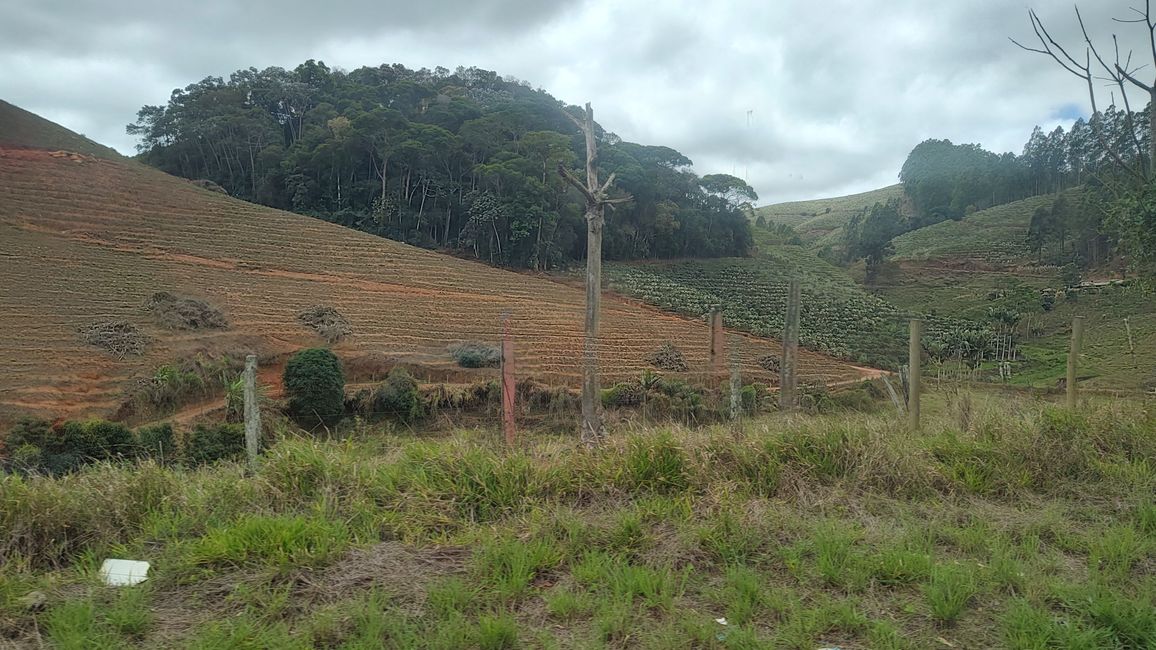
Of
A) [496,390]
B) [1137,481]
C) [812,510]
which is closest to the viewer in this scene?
[812,510]

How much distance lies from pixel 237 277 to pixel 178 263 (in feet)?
9.86

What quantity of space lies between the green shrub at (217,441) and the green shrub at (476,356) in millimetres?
9473

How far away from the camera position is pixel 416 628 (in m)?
2.67

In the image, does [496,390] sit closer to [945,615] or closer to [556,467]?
[556,467]

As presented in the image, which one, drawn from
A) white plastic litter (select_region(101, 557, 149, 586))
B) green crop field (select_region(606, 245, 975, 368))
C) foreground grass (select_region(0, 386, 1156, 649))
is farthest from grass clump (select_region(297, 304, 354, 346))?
white plastic litter (select_region(101, 557, 149, 586))

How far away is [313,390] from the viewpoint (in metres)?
19.8

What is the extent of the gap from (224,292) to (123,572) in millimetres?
27691

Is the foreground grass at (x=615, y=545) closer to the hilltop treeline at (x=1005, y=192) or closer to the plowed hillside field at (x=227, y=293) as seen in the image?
the plowed hillside field at (x=227, y=293)

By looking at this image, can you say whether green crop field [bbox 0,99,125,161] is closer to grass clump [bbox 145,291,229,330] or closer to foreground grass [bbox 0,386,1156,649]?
grass clump [bbox 145,291,229,330]

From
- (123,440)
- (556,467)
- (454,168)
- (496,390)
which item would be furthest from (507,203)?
(556,467)

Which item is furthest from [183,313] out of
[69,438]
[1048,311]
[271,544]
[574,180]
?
[1048,311]

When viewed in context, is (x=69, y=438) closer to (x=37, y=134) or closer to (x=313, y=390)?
(x=313, y=390)

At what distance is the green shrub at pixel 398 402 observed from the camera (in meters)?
20.9

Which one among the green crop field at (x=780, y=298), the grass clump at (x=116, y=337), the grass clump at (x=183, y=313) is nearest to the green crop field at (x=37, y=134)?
the grass clump at (x=183, y=313)
